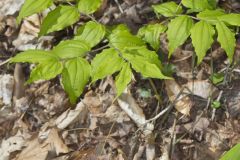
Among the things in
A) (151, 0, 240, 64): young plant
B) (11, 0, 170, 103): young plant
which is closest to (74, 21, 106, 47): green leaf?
(11, 0, 170, 103): young plant

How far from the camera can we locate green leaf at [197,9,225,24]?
7.26 ft

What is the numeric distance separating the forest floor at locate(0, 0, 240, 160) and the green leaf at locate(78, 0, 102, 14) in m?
0.65

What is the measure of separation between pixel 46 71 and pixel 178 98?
1.06m

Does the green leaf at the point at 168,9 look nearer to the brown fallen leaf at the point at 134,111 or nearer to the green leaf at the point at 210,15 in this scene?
the green leaf at the point at 210,15

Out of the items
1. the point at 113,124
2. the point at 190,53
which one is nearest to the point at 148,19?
the point at 190,53

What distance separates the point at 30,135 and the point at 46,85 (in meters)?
0.43

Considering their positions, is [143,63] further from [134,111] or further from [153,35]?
[134,111]

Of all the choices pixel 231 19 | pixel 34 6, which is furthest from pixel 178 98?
pixel 34 6

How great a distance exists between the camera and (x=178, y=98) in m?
2.77

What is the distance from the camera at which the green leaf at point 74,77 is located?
7.04ft

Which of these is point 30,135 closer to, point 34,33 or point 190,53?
point 34,33

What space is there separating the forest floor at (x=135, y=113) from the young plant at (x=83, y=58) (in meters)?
0.51

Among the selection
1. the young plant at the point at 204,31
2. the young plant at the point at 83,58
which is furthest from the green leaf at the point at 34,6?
the young plant at the point at 204,31

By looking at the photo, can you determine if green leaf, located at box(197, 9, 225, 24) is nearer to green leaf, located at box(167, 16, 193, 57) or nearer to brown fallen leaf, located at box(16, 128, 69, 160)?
green leaf, located at box(167, 16, 193, 57)
